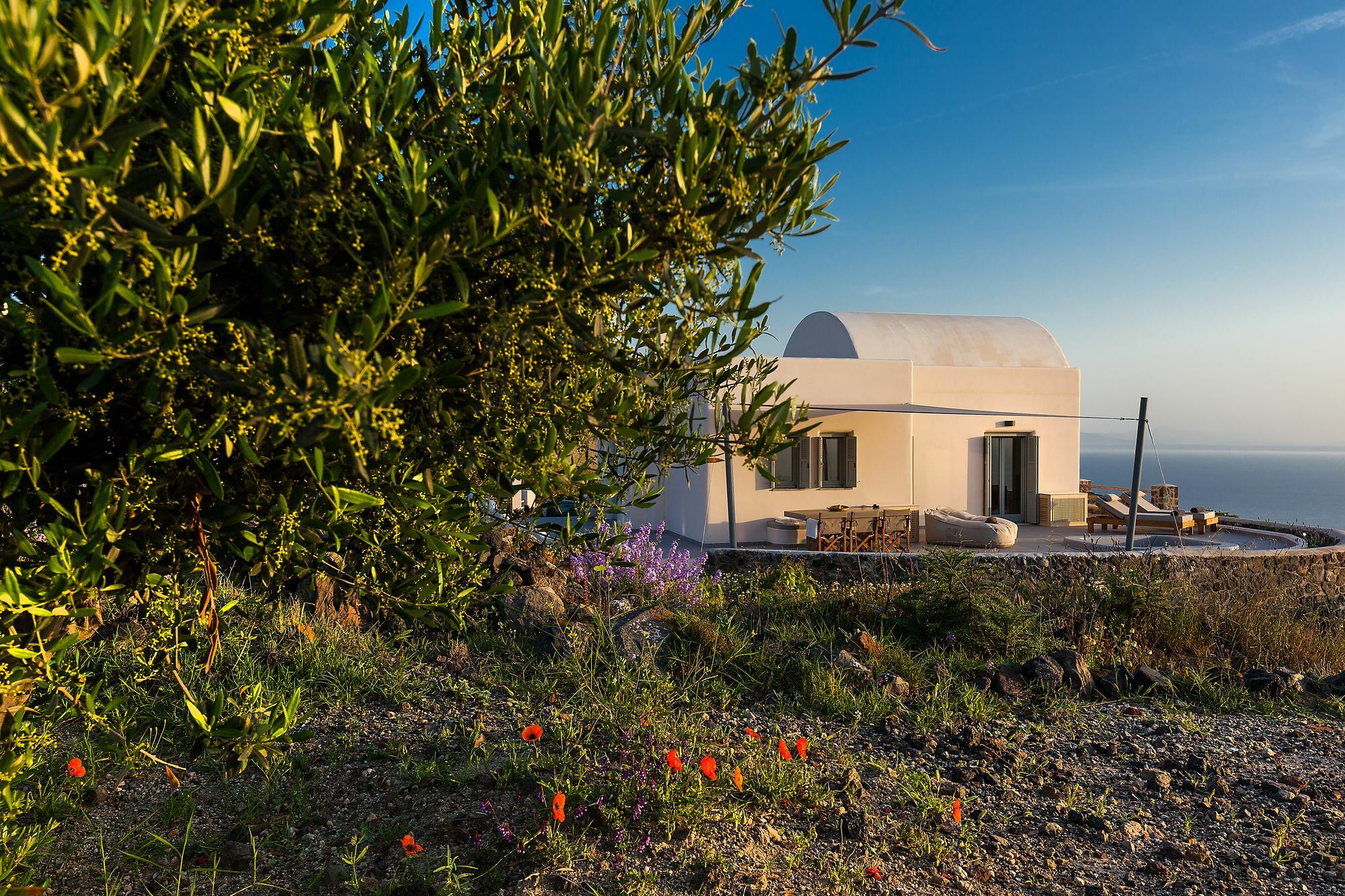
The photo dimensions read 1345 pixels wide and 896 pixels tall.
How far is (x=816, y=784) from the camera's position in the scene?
3873mm

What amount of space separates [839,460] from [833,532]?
2796mm

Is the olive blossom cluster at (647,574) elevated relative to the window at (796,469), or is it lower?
lower

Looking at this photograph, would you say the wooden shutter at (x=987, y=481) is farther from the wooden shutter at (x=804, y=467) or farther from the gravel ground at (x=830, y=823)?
the gravel ground at (x=830, y=823)

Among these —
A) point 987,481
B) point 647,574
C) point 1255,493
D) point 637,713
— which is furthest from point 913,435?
point 1255,493

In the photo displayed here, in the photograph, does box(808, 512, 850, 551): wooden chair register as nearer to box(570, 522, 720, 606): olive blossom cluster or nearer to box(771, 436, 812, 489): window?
box(771, 436, 812, 489): window

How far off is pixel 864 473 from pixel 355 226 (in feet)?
53.9

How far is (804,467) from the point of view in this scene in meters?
17.0

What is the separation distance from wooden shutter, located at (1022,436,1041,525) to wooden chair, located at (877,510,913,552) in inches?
200

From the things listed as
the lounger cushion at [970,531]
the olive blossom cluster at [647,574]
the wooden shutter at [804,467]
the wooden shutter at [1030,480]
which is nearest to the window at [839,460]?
the wooden shutter at [804,467]

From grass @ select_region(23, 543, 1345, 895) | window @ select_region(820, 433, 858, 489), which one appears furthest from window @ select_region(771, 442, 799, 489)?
grass @ select_region(23, 543, 1345, 895)

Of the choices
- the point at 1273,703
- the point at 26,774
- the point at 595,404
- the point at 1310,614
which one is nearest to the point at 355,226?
the point at 595,404

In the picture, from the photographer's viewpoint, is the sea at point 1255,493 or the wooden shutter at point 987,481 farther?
the sea at point 1255,493

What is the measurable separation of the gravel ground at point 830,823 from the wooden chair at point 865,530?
33.0 feet

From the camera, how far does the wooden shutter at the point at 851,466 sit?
17172 mm
